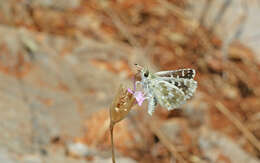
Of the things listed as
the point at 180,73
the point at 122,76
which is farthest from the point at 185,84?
the point at 122,76

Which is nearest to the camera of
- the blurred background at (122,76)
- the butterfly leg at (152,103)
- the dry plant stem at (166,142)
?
the butterfly leg at (152,103)

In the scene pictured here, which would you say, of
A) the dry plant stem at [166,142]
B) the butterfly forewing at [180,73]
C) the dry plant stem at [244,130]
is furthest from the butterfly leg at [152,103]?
the dry plant stem at [244,130]

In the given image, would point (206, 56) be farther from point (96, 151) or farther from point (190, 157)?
point (96, 151)

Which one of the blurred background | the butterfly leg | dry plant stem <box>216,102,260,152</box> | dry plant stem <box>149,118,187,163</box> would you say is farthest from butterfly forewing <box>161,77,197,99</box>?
dry plant stem <box>216,102,260,152</box>

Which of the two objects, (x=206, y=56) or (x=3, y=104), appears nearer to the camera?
(x=3, y=104)

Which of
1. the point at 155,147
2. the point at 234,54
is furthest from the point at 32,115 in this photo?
the point at 234,54

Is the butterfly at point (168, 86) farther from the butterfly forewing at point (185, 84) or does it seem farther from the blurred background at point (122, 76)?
the blurred background at point (122, 76)
